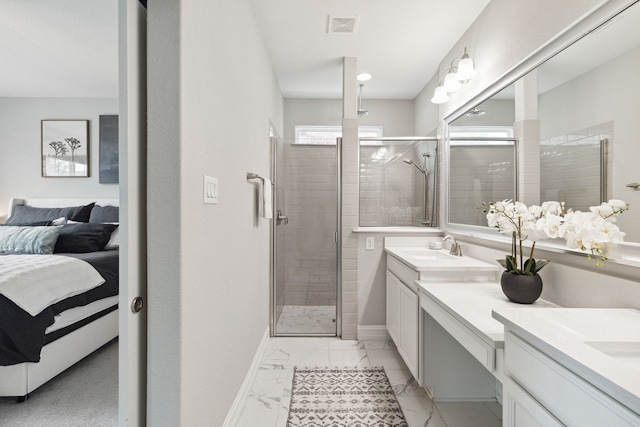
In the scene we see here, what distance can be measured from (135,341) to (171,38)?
103cm

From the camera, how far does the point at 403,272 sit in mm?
2307

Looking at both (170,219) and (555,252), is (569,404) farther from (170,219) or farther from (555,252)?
(170,219)

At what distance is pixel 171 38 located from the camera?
106 cm

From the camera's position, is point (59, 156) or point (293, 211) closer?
point (293, 211)

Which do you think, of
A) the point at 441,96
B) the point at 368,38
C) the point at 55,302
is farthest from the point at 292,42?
the point at 55,302

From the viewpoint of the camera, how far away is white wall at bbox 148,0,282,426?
1.06m

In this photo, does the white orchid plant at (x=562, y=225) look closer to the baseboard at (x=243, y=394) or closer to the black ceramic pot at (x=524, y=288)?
the black ceramic pot at (x=524, y=288)

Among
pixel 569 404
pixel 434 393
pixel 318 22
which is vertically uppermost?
pixel 318 22

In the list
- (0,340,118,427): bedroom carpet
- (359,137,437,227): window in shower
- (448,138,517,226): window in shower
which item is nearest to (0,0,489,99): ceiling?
(359,137,437,227): window in shower

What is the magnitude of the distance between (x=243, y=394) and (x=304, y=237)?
165 cm

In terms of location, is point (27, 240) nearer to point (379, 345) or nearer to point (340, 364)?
point (340, 364)

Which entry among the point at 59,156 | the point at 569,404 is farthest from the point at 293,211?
the point at 59,156

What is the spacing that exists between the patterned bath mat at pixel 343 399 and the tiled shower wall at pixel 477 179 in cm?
137

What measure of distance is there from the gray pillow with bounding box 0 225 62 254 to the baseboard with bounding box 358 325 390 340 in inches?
114
